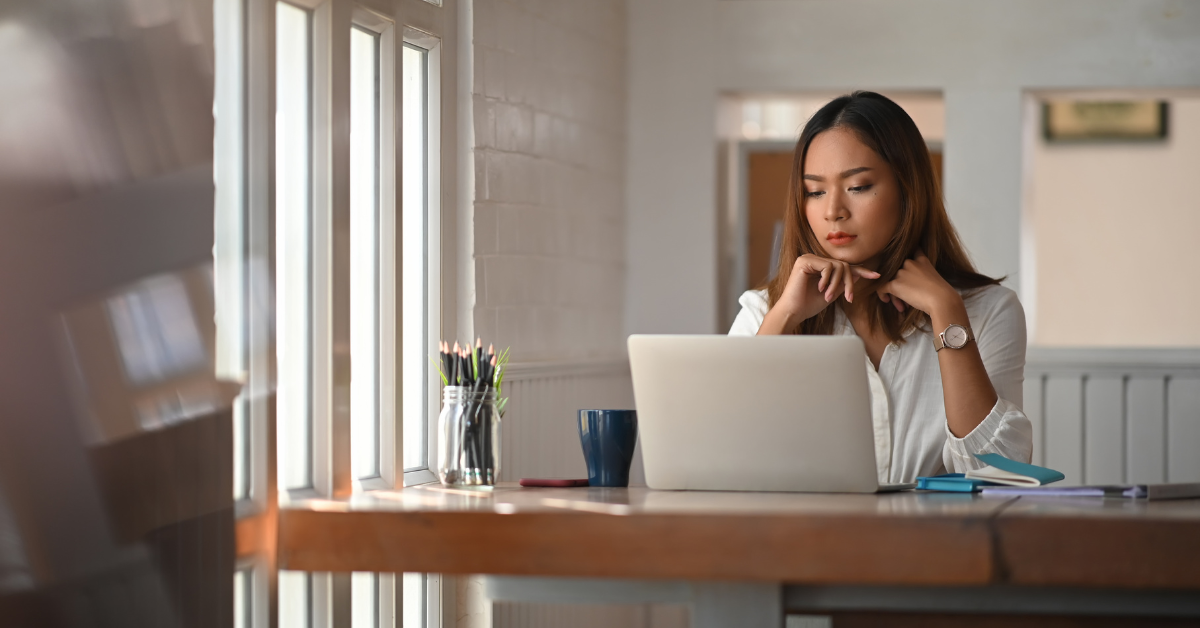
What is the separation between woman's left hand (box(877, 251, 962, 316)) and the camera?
1.92 m

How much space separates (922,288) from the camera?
76.6 inches

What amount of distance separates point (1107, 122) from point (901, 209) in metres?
4.17

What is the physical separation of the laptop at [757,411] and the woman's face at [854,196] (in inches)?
25.7

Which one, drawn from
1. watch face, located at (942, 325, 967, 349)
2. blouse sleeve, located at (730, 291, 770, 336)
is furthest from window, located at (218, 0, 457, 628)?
watch face, located at (942, 325, 967, 349)

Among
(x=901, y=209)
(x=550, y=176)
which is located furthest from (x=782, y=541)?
(x=550, y=176)

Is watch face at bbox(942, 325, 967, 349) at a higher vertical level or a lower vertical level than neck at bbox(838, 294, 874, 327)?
lower

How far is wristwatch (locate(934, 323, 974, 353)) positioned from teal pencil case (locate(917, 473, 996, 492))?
0.89 ft

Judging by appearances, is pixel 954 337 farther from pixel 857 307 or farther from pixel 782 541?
pixel 782 541

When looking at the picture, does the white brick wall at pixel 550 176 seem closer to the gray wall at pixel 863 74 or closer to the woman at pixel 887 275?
the gray wall at pixel 863 74

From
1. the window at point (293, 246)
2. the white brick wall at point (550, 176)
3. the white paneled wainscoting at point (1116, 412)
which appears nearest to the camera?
the window at point (293, 246)

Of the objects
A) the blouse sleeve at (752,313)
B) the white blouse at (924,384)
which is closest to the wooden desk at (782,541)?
the white blouse at (924,384)

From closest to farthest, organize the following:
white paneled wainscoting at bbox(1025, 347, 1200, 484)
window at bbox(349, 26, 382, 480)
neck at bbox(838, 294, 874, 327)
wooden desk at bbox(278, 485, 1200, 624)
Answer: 1. wooden desk at bbox(278, 485, 1200, 624)
2. neck at bbox(838, 294, 874, 327)
3. window at bbox(349, 26, 382, 480)
4. white paneled wainscoting at bbox(1025, 347, 1200, 484)

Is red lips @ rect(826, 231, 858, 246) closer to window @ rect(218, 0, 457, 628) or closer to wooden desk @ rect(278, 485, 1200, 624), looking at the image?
wooden desk @ rect(278, 485, 1200, 624)

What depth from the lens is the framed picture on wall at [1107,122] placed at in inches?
223
